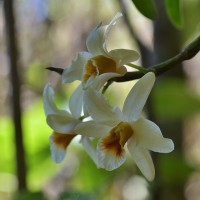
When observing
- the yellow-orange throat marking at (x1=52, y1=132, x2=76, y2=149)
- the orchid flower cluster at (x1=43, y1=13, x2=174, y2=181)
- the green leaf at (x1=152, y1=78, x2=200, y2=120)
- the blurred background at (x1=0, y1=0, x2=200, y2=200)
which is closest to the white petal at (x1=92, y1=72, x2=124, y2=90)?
the orchid flower cluster at (x1=43, y1=13, x2=174, y2=181)

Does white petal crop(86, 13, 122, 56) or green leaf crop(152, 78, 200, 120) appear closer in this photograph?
white petal crop(86, 13, 122, 56)

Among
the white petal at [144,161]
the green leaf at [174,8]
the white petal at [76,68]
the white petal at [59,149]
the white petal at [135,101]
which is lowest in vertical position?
the white petal at [59,149]

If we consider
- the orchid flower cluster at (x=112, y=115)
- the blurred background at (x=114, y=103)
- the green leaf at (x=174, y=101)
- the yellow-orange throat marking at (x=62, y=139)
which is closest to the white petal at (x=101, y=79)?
the orchid flower cluster at (x=112, y=115)

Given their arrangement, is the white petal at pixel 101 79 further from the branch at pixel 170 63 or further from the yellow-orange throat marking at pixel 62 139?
the yellow-orange throat marking at pixel 62 139

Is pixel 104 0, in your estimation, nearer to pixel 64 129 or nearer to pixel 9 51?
pixel 9 51

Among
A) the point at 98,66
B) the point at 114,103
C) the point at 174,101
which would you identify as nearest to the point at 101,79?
the point at 98,66

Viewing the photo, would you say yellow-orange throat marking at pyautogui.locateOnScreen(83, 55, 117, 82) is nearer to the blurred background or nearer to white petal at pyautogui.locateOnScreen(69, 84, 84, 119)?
white petal at pyautogui.locateOnScreen(69, 84, 84, 119)
